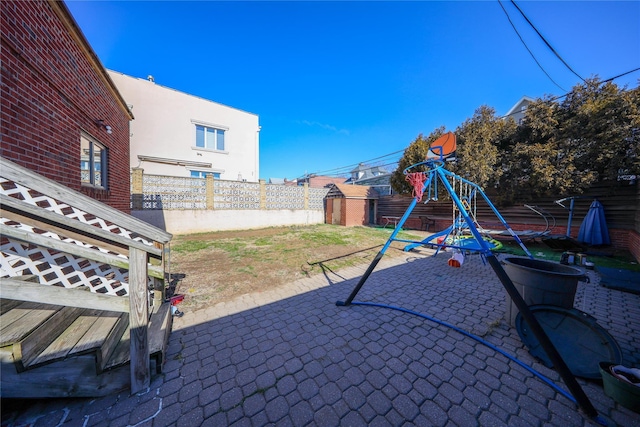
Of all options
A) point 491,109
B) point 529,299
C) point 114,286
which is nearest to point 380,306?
point 529,299

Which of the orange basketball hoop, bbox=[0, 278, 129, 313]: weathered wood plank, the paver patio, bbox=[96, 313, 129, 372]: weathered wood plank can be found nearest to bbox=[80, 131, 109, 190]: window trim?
bbox=[96, 313, 129, 372]: weathered wood plank

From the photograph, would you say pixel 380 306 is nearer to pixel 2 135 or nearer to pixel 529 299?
pixel 529 299

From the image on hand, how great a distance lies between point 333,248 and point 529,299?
18.3 feet

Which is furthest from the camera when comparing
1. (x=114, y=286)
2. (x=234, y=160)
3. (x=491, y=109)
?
(x=234, y=160)

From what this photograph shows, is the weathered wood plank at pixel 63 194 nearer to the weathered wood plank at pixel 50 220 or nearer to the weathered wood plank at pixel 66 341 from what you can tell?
the weathered wood plank at pixel 50 220

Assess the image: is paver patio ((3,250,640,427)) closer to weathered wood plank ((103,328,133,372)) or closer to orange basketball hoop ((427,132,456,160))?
weathered wood plank ((103,328,133,372))

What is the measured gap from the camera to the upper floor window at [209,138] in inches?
543

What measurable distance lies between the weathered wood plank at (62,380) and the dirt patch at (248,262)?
1604 millimetres

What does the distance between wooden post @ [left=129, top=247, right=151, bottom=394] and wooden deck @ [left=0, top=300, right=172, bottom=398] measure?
0.35 ft

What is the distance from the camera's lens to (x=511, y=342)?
2541 millimetres

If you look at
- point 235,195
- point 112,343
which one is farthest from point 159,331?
point 235,195

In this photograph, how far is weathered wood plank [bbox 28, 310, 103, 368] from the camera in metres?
1.63

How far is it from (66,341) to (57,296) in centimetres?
57

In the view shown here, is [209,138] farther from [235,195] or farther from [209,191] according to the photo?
[235,195]
